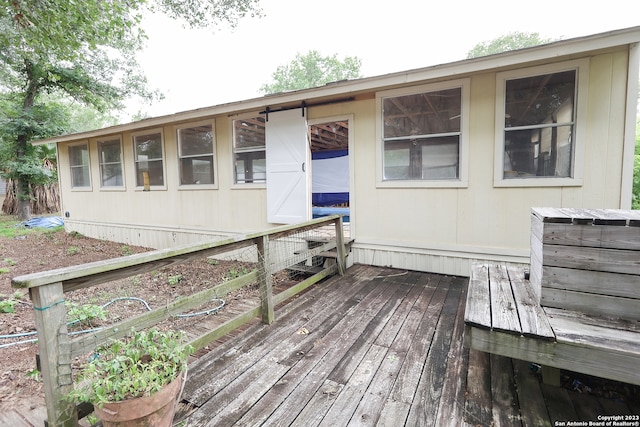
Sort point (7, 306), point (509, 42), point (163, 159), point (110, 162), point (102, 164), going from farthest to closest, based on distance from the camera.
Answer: point (509, 42), point (102, 164), point (110, 162), point (163, 159), point (7, 306)

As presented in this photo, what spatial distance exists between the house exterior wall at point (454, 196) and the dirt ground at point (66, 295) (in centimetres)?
126

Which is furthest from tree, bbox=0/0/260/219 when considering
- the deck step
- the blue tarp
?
the deck step

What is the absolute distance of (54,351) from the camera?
1.30 meters

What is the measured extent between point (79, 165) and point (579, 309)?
1027 centimetres

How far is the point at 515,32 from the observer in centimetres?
2517

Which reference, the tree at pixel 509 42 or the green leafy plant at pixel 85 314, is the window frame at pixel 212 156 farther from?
the tree at pixel 509 42

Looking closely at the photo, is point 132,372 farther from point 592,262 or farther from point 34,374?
point 592,262

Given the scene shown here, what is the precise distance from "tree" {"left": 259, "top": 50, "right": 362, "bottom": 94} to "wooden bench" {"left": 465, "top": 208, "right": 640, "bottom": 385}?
28.6 metres

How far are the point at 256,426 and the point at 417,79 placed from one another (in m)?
3.72

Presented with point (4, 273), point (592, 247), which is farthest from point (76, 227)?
point (592, 247)

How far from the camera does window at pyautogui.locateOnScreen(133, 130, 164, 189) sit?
639 centimetres

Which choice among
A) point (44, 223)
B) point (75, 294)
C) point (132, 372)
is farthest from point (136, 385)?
point (44, 223)

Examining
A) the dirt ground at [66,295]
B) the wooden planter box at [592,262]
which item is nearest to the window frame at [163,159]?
the dirt ground at [66,295]

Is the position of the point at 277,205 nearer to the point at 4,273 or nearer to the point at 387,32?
the point at 4,273
